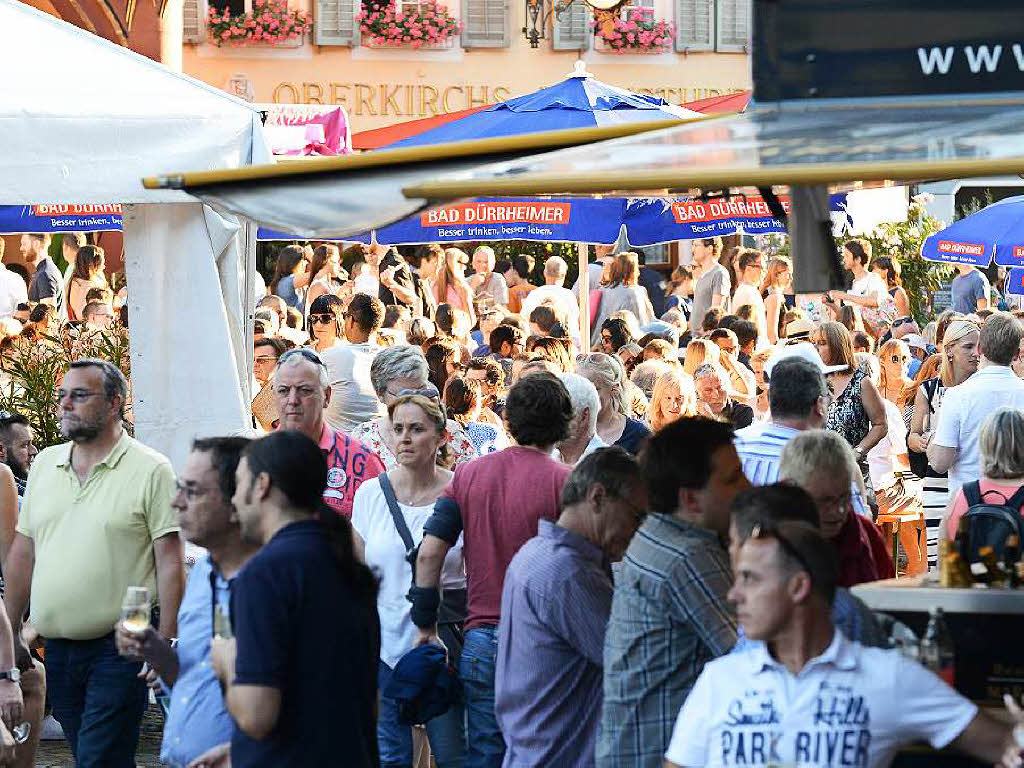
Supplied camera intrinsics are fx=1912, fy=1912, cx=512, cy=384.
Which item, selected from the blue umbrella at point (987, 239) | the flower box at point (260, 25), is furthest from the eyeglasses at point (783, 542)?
the flower box at point (260, 25)

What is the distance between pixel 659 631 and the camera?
15.6ft

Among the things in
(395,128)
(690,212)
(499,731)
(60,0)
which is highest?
(60,0)

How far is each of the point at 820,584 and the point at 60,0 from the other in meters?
20.6

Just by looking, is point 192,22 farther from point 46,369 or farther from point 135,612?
point 135,612

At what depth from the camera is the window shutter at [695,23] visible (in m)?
35.3

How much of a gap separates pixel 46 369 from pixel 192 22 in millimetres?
24048

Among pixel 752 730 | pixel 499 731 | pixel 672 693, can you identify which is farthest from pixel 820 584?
pixel 499 731

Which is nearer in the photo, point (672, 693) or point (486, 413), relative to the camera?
point (672, 693)

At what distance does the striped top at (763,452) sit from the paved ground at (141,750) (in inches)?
128

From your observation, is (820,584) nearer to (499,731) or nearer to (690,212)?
(499,731)

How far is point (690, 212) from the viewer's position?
13.1 meters

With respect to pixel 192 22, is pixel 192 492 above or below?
below

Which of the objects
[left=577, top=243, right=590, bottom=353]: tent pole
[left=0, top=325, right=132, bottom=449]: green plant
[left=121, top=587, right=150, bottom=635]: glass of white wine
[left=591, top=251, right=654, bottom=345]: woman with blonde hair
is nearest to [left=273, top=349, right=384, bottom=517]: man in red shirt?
[left=121, top=587, right=150, bottom=635]: glass of white wine

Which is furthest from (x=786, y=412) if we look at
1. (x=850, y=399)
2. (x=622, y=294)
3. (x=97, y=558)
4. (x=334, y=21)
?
(x=334, y=21)
